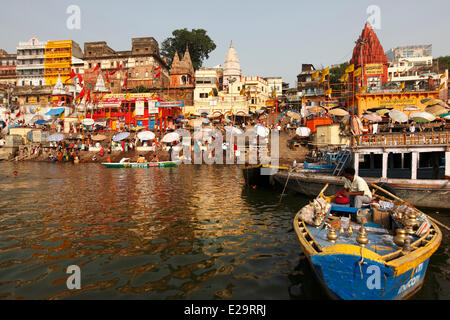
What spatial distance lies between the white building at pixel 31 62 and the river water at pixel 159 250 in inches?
2817

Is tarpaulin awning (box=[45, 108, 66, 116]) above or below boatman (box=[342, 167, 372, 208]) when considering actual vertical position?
above

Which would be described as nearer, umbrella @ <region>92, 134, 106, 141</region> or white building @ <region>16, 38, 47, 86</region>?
umbrella @ <region>92, 134, 106, 141</region>

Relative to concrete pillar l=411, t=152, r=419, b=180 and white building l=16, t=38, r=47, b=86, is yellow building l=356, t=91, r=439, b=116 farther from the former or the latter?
white building l=16, t=38, r=47, b=86

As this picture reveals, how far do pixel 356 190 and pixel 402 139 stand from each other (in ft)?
27.9

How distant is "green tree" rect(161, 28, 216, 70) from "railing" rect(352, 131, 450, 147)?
65603mm

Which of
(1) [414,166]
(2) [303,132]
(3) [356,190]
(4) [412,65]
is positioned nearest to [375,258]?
(3) [356,190]

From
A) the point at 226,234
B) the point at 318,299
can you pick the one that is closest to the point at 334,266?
the point at 318,299

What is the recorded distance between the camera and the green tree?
75188 mm

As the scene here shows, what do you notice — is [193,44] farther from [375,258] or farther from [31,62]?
[375,258]

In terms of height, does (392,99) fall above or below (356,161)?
above

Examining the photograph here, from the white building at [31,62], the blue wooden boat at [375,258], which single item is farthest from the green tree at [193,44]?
the blue wooden boat at [375,258]

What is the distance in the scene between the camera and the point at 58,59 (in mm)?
73125

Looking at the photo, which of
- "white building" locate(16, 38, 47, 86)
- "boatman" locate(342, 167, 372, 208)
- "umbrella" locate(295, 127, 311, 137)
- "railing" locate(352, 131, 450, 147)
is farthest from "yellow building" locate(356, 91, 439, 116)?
"white building" locate(16, 38, 47, 86)
